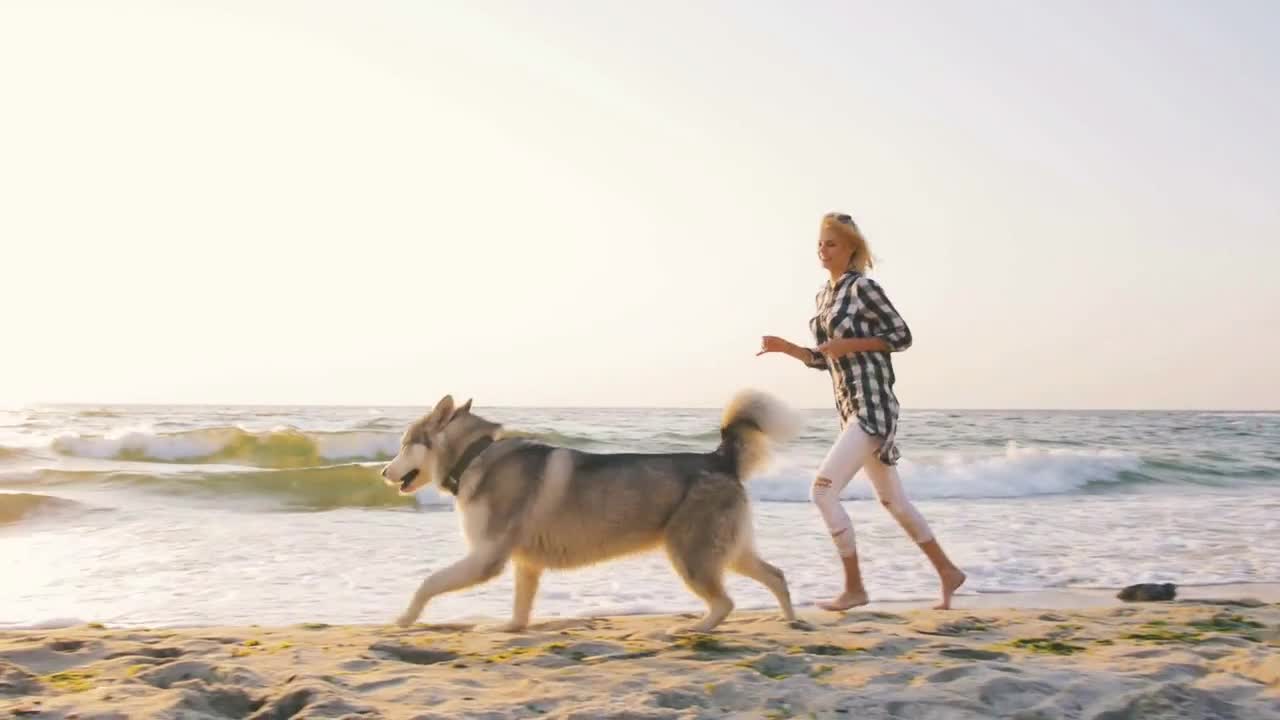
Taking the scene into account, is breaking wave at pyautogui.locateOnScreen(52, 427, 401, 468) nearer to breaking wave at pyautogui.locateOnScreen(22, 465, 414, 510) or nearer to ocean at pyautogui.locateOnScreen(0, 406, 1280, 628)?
ocean at pyautogui.locateOnScreen(0, 406, 1280, 628)

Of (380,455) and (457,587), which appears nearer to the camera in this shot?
(457,587)

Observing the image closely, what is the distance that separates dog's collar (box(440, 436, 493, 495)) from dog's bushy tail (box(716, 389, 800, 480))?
1.27m

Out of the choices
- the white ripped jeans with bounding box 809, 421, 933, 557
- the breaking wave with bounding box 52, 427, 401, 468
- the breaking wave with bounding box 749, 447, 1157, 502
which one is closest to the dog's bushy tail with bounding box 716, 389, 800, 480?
the white ripped jeans with bounding box 809, 421, 933, 557

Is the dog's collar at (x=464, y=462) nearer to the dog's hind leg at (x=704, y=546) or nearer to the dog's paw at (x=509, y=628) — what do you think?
the dog's paw at (x=509, y=628)

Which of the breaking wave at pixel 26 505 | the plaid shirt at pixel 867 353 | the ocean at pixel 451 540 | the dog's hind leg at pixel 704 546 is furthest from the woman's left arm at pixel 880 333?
the breaking wave at pixel 26 505

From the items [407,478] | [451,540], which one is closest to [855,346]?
[407,478]

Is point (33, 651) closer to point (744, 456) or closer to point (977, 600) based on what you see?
point (744, 456)

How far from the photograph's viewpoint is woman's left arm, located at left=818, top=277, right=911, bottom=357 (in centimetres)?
584

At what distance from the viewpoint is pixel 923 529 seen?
629 centimetres

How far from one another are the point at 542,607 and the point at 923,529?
2479mm

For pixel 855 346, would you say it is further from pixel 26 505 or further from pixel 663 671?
pixel 26 505

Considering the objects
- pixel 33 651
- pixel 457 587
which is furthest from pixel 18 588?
pixel 457 587

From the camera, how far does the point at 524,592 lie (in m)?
5.65

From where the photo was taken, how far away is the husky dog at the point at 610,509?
532 centimetres
